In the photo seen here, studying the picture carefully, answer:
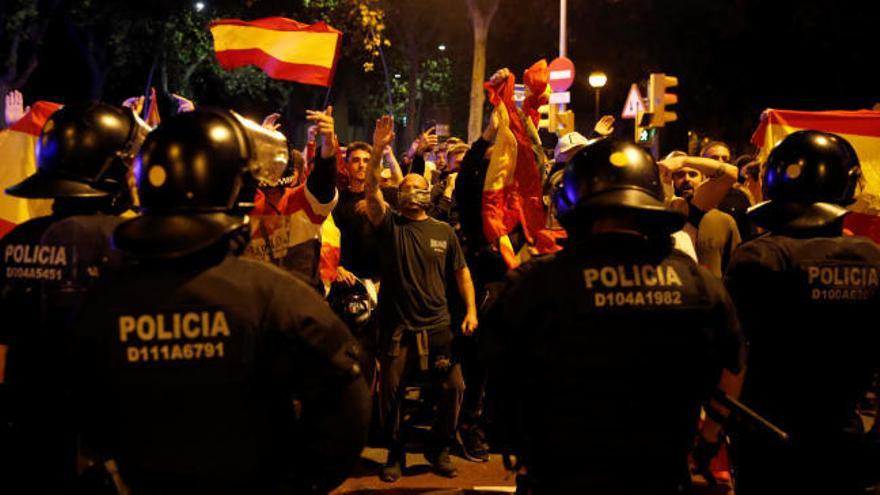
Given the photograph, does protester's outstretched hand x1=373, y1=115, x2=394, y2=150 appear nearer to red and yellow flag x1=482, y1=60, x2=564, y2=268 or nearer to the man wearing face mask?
the man wearing face mask

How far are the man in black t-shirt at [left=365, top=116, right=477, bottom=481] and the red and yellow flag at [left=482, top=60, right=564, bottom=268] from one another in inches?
40.6

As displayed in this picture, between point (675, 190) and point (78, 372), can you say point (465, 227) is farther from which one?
point (78, 372)

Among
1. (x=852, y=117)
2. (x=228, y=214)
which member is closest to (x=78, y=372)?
(x=228, y=214)

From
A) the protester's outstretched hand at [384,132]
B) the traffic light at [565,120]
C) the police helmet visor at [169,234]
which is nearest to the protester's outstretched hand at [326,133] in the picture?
the protester's outstretched hand at [384,132]

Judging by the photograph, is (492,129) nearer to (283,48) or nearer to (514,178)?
(514,178)

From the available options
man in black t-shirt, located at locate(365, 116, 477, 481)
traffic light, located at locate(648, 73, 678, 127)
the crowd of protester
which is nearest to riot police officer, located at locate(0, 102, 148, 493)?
the crowd of protester

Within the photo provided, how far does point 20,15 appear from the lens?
26469 mm

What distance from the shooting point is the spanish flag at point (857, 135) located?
7129 mm

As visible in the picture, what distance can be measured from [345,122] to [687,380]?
174 feet

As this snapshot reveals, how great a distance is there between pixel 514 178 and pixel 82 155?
9.91 ft

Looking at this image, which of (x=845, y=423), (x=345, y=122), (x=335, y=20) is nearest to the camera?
(x=845, y=423)

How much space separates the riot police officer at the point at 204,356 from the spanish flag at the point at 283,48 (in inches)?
172

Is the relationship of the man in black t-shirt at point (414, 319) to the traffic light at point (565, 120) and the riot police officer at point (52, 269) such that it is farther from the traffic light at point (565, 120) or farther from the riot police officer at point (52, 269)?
the traffic light at point (565, 120)

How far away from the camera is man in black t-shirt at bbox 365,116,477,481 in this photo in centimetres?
648
